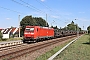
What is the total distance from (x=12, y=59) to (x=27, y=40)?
898 inches

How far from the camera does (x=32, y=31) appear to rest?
122ft

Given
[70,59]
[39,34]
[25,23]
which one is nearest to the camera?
[70,59]

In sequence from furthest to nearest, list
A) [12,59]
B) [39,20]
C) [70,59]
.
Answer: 1. [39,20]
2. [12,59]
3. [70,59]

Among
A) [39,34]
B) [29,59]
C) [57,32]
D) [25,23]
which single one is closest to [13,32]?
[25,23]

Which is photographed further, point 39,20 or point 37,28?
point 39,20

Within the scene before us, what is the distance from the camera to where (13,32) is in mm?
108812

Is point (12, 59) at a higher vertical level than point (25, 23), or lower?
A: lower

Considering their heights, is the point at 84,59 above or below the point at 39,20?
below

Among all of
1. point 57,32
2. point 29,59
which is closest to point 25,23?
point 57,32

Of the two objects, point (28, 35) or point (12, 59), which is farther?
point (28, 35)

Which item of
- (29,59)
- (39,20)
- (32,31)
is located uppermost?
(39,20)

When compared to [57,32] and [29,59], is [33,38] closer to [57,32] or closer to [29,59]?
[29,59]

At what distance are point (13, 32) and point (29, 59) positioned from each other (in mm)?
94690

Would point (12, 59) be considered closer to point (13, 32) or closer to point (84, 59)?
point (84, 59)
